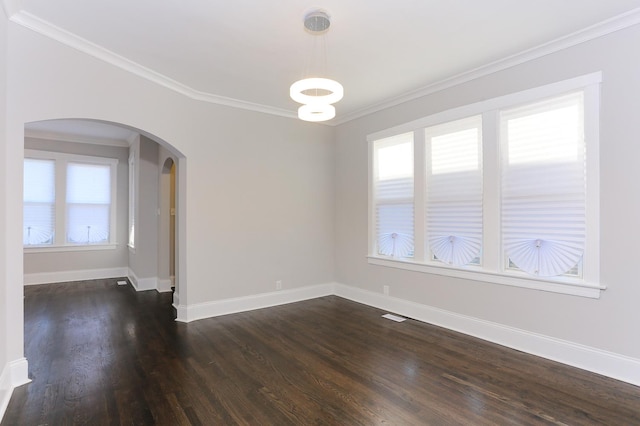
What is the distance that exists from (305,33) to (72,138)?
6.21 meters

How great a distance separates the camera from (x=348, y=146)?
5352 mm

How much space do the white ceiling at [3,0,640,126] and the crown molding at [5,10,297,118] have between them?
0.01 metres

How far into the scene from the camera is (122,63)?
3.35 metres

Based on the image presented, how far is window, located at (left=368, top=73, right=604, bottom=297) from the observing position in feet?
9.51

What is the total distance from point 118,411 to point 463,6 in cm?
383

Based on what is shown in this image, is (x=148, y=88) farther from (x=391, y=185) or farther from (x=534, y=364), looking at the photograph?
(x=534, y=364)

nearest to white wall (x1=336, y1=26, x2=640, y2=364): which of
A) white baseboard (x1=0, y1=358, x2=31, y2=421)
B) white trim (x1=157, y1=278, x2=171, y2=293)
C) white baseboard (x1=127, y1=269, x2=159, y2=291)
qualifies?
white baseboard (x1=0, y1=358, x2=31, y2=421)

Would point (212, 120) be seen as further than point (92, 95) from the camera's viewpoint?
Yes

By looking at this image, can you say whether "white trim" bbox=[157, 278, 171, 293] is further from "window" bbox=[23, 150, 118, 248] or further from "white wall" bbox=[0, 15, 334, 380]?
"window" bbox=[23, 150, 118, 248]

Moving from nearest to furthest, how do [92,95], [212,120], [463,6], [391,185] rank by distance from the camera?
[463,6]
[92,95]
[212,120]
[391,185]

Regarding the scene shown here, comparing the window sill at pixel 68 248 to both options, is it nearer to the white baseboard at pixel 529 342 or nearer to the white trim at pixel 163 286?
the white trim at pixel 163 286

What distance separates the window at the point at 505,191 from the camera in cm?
290

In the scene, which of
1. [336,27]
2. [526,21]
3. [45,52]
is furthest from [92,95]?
[526,21]

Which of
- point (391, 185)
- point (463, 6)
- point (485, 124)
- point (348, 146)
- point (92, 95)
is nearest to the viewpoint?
point (463, 6)
